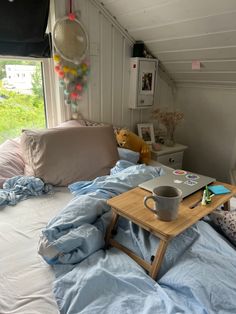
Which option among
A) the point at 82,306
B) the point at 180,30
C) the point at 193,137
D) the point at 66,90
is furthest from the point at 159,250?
the point at 193,137

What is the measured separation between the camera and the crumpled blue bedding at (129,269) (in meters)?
0.71

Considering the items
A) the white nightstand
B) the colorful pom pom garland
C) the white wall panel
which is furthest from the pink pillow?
the white nightstand

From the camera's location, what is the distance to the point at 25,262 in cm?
93

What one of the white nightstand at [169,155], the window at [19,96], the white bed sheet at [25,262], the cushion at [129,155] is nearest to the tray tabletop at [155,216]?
the white bed sheet at [25,262]

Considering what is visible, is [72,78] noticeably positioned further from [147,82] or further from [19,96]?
[147,82]

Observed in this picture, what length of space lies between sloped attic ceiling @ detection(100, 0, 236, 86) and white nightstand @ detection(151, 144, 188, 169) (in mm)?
712

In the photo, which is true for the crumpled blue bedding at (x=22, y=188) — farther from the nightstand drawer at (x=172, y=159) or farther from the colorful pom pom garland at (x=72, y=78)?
the nightstand drawer at (x=172, y=159)

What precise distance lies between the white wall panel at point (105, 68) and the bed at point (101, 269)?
1.23 meters

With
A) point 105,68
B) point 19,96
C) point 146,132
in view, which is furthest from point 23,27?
point 146,132

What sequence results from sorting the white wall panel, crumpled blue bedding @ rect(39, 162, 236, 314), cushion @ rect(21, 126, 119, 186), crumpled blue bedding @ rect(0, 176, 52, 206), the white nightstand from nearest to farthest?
crumpled blue bedding @ rect(39, 162, 236, 314), crumpled blue bedding @ rect(0, 176, 52, 206), cushion @ rect(21, 126, 119, 186), the white wall panel, the white nightstand

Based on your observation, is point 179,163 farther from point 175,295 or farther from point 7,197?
point 175,295

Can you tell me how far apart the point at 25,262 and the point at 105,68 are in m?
1.73

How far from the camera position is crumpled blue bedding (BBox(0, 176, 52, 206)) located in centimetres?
137

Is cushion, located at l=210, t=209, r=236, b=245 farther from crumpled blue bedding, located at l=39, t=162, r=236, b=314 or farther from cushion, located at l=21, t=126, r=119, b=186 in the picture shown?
cushion, located at l=21, t=126, r=119, b=186
